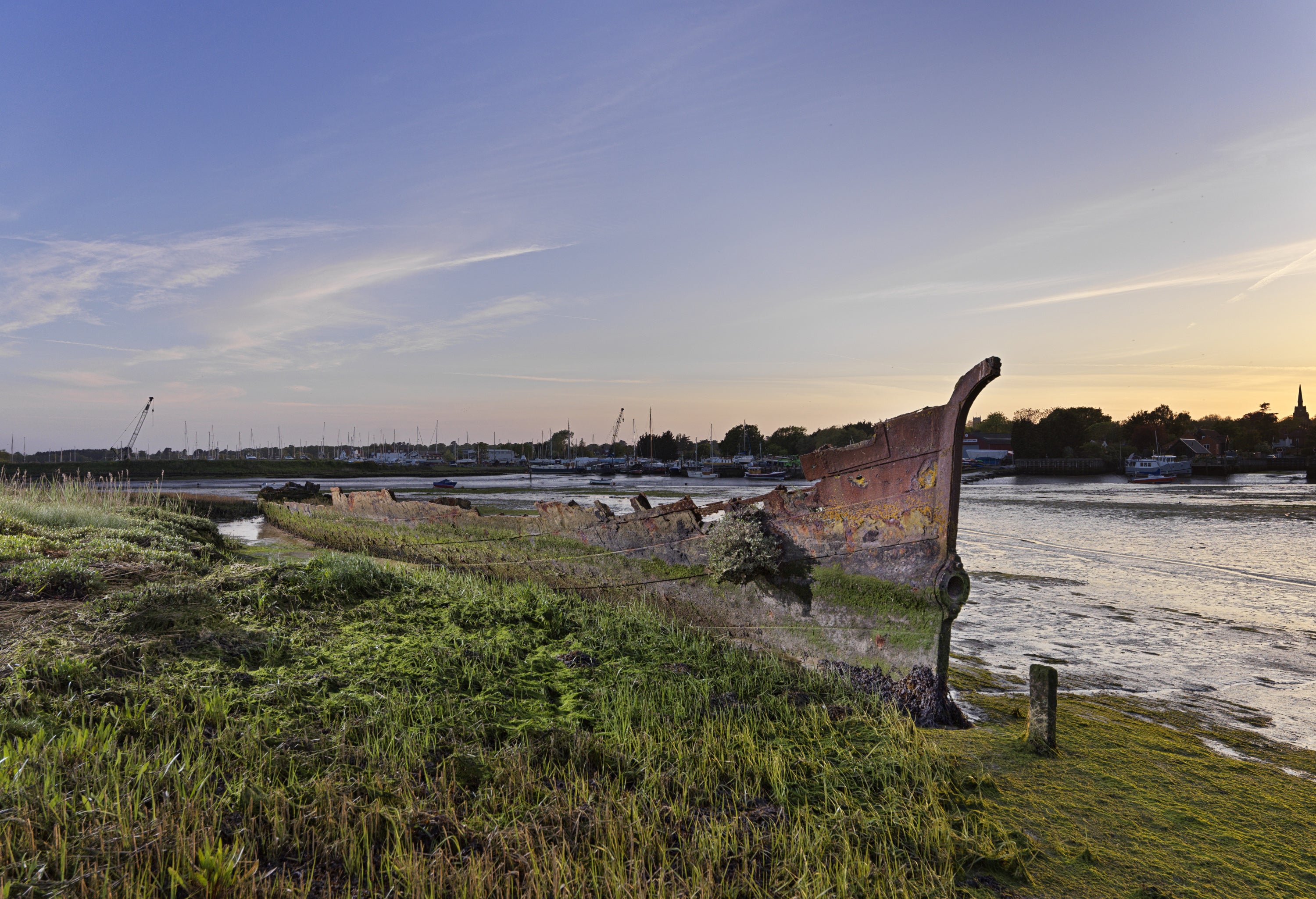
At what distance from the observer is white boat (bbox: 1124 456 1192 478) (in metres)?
71.8

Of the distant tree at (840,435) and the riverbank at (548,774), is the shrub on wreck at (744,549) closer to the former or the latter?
the riverbank at (548,774)

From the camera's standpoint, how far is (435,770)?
4.19 metres

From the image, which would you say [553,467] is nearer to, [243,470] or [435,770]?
[243,470]

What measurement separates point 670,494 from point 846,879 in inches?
1608

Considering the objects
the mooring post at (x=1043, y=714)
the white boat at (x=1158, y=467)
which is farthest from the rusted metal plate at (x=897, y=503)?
the white boat at (x=1158, y=467)

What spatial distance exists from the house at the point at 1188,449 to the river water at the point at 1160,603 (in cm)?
7103

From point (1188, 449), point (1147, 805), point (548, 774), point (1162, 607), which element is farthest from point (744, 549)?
point (1188, 449)

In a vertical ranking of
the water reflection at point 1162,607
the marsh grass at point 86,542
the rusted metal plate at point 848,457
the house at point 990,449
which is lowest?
the water reflection at point 1162,607

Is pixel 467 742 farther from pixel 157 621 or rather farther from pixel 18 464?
pixel 18 464

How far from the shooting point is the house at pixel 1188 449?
3632 inches

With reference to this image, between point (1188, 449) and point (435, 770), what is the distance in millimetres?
118390

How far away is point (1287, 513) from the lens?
3031cm

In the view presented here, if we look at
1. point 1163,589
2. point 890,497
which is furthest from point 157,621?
point 1163,589

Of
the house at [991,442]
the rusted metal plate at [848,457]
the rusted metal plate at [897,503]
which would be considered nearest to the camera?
the rusted metal plate at [897,503]
